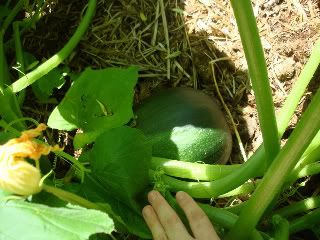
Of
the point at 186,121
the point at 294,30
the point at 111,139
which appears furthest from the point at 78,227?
the point at 294,30

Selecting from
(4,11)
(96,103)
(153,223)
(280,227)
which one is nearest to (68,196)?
(153,223)

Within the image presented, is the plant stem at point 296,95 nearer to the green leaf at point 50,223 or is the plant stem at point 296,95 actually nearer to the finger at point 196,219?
the finger at point 196,219

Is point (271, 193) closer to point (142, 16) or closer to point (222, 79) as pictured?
point (222, 79)

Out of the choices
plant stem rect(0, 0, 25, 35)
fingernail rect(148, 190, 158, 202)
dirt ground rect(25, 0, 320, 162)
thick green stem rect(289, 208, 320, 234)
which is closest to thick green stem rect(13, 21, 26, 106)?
plant stem rect(0, 0, 25, 35)

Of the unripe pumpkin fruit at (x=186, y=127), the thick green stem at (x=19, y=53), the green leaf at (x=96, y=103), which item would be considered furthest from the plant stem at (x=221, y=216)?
the thick green stem at (x=19, y=53)

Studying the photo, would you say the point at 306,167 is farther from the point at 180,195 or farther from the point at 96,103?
the point at 96,103

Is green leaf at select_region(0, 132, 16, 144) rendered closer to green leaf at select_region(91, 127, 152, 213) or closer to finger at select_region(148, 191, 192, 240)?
green leaf at select_region(91, 127, 152, 213)
